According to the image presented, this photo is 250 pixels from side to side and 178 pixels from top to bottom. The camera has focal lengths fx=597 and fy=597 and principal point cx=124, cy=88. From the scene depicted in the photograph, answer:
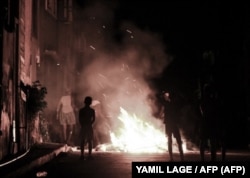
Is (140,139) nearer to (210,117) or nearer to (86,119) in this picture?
(86,119)

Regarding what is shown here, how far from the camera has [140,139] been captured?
2278 centimetres

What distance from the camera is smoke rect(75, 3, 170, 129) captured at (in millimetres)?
32031

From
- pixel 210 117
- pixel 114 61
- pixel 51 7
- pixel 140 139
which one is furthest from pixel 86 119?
pixel 114 61

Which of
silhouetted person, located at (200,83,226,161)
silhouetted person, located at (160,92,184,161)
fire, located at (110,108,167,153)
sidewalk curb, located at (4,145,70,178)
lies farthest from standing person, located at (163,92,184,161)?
fire, located at (110,108,167,153)

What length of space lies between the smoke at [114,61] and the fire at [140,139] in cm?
728

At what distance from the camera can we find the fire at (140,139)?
2195 cm

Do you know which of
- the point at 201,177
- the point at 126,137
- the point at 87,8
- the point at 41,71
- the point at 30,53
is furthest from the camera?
the point at 87,8

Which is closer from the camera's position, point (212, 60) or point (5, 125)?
point (5, 125)

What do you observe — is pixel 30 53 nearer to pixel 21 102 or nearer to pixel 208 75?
pixel 21 102

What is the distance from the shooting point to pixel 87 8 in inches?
1345

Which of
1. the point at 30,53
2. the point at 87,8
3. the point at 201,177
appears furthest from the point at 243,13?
the point at 201,177

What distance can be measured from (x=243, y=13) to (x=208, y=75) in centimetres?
365

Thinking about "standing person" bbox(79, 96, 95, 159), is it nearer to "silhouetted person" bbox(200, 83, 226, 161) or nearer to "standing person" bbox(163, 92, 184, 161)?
"standing person" bbox(163, 92, 184, 161)

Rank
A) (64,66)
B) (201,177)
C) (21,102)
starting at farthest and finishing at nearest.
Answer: (64,66) → (21,102) → (201,177)
